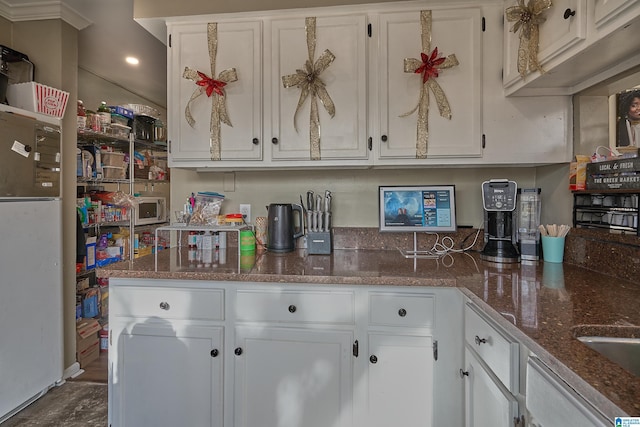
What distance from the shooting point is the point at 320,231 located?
181 centimetres

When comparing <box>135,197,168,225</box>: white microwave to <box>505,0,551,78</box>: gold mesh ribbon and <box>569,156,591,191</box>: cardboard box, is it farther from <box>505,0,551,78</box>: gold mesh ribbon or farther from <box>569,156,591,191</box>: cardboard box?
<box>569,156,591,191</box>: cardboard box

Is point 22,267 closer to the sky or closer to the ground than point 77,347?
closer to the sky

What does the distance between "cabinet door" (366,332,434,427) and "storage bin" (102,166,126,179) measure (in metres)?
2.77

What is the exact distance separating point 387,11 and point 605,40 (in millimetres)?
953

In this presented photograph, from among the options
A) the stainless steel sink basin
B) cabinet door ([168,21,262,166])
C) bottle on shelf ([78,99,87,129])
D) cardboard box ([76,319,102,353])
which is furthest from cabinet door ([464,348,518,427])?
bottle on shelf ([78,99,87,129])

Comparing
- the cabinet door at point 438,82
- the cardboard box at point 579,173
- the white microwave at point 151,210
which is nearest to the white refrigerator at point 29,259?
the white microwave at point 151,210

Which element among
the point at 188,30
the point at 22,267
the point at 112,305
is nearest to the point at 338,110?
the point at 188,30

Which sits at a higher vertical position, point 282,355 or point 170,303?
point 170,303

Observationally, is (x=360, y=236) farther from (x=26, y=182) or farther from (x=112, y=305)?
(x=26, y=182)

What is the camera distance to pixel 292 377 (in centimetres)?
136

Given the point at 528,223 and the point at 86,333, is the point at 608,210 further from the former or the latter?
the point at 86,333

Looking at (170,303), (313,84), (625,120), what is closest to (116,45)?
(313,84)

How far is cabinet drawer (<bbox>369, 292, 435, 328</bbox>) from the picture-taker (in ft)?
4.31

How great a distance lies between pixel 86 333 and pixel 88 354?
0.56 ft
